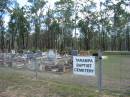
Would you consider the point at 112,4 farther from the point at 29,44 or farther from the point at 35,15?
the point at 29,44

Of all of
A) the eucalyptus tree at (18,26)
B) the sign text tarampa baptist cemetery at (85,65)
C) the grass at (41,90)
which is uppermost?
the eucalyptus tree at (18,26)

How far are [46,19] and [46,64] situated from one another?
53.9 m

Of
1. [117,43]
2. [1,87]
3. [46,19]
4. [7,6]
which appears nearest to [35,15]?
[46,19]

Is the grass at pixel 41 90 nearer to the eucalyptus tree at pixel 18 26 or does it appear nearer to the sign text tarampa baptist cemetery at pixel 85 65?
the sign text tarampa baptist cemetery at pixel 85 65

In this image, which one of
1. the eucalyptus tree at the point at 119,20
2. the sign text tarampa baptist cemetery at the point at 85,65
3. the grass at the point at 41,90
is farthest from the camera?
the eucalyptus tree at the point at 119,20

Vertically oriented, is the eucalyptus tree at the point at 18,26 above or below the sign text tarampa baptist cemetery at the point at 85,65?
above

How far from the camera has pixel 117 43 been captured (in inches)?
3570

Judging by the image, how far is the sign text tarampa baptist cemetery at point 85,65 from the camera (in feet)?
36.8

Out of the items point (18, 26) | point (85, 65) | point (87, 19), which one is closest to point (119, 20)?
point (87, 19)

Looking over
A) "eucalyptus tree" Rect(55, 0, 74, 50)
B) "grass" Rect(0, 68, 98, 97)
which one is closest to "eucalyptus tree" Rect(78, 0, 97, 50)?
"eucalyptus tree" Rect(55, 0, 74, 50)

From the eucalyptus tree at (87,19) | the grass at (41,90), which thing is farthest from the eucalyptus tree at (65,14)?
the grass at (41,90)

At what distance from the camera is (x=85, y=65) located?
11.4 m

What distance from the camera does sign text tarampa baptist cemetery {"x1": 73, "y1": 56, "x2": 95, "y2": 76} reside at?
11.2 m

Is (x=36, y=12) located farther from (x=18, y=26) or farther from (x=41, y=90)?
(x=41, y=90)
